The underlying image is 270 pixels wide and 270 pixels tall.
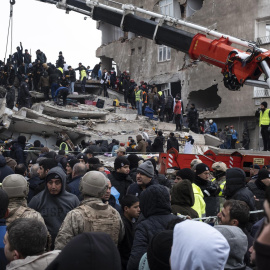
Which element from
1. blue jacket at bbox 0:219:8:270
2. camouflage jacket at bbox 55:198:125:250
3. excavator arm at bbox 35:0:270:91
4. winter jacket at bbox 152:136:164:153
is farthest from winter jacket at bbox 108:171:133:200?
winter jacket at bbox 152:136:164:153

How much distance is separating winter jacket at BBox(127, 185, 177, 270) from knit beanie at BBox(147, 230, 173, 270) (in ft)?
3.62

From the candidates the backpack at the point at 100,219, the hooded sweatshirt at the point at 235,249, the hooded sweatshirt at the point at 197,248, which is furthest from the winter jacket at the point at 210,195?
the hooded sweatshirt at the point at 197,248

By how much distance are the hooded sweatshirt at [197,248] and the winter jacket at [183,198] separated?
2.90 meters

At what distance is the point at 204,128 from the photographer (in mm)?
27141

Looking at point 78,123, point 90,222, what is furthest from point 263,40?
point 90,222

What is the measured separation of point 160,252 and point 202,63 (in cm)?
2983

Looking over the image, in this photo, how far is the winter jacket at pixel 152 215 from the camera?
14.3 ft

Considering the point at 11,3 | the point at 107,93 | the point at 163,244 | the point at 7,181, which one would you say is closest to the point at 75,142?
the point at 11,3

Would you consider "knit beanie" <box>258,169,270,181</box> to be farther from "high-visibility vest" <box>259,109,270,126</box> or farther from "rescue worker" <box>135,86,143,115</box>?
"rescue worker" <box>135,86,143,115</box>

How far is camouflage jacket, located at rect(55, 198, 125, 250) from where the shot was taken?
434cm

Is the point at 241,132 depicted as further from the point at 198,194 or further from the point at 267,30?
the point at 198,194

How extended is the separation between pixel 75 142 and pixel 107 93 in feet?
34.2

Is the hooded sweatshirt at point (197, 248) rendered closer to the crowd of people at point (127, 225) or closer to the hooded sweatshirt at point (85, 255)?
the crowd of people at point (127, 225)

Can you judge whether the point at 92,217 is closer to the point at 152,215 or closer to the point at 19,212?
the point at 152,215
